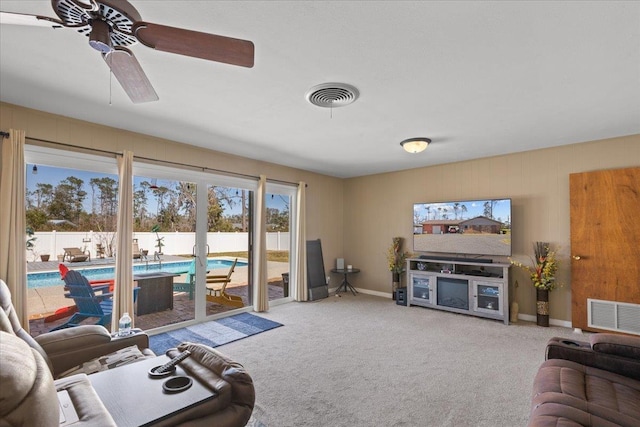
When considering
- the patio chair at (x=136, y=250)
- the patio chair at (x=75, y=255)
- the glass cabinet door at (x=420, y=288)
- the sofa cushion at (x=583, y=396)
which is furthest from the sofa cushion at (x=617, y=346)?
the patio chair at (x=75, y=255)

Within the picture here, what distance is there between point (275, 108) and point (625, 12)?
243 cm

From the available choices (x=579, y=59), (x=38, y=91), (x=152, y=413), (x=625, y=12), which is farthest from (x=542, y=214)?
(x=38, y=91)

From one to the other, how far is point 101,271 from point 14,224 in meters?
0.97

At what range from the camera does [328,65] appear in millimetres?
2221

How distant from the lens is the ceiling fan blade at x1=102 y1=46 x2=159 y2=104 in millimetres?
1587

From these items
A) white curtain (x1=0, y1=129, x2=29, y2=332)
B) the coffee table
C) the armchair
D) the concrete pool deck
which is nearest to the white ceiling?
white curtain (x1=0, y1=129, x2=29, y2=332)

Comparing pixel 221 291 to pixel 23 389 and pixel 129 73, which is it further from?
pixel 23 389

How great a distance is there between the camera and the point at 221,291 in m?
4.82

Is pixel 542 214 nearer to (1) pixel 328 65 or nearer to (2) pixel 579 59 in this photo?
(2) pixel 579 59

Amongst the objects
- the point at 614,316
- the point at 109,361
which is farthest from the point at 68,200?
the point at 614,316

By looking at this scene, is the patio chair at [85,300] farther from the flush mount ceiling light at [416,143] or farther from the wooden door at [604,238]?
the wooden door at [604,238]

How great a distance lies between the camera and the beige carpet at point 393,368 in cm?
225

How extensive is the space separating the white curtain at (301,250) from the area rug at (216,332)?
3.82 feet

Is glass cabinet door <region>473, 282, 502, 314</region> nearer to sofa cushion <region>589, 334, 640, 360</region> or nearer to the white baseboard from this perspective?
the white baseboard
